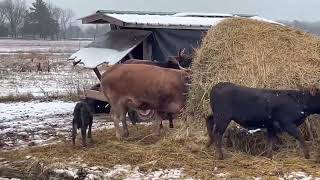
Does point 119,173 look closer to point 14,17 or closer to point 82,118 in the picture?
point 82,118

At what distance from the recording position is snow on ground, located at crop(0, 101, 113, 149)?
31.2 feet

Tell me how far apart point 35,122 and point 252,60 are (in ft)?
17.8

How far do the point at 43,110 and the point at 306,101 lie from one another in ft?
26.2

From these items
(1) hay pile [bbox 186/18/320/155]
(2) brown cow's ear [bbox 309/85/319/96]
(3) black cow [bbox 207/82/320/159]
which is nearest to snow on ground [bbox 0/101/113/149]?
(1) hay pile [bbox 186/18/320/155]

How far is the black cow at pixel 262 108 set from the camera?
23.7ft

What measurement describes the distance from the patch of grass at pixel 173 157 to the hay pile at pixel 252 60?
883 mm

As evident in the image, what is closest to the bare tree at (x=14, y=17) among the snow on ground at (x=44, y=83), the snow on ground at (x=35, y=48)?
the snow on ground at (x=35, y=48)

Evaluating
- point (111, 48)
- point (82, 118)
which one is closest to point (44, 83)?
point (111, 48)

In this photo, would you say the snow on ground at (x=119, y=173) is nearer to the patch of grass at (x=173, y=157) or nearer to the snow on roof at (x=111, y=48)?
the patch of grass at (x=173, y=157)

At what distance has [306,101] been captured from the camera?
738 cm

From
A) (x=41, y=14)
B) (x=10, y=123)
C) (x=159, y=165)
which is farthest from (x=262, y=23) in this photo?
(x=41, y=14)

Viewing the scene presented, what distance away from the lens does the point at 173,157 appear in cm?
752

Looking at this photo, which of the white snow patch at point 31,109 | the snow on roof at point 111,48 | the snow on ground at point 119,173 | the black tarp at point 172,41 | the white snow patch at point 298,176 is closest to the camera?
the white snow patch at point 298,176

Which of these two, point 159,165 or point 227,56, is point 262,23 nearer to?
point 227,56
